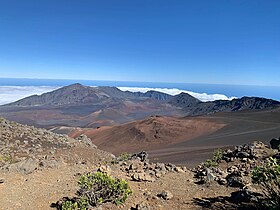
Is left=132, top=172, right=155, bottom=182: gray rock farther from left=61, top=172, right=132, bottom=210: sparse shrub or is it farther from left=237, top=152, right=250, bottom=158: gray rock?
left=237, top=152, right=250, bottom=158: gray rock

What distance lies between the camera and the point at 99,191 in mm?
6816

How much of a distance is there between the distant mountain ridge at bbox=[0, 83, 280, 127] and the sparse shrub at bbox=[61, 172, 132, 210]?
180 feet

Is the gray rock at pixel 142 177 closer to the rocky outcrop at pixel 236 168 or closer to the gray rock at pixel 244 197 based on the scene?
the rocky outcrop at pixel 236 168

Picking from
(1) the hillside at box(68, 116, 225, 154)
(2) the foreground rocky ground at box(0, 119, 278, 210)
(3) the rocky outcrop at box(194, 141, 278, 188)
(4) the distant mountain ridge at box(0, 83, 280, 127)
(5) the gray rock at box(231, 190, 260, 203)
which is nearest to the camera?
(5) the gray rock at box(231, 190, 260, 203)

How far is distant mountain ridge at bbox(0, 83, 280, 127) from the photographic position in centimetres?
8550

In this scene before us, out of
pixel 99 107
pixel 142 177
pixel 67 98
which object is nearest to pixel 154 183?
pixel 142 177

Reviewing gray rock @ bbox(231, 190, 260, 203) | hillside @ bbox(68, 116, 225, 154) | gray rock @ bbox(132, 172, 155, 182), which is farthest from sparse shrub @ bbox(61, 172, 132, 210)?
hillside @ bbox(68, 116, 225, 154)

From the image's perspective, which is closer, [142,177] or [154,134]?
[142,177]

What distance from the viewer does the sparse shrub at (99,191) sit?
6602 mm

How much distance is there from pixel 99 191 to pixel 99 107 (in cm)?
11989

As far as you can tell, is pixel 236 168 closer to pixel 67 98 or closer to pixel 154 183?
pixel 154 183

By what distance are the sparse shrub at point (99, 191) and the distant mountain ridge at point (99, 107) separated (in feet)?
180

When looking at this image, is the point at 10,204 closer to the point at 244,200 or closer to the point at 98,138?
the point at 244,200

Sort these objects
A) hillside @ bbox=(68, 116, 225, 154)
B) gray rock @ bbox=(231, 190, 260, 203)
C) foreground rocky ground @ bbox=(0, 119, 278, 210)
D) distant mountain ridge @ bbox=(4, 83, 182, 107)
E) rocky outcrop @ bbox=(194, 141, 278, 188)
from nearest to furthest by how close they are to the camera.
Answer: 1. gray rock @ bbox=(231, 190, 260, 203)
2. foreground rocky ground @ bbox=(0, 119, 278, 210)
3. rocky outcrop @ bbox=(194, 141, 278, 188)
4. hillside @ bbox=(68, 116, 225, 154)
5. distant mountain ridge @ bbox=(4, 83, 182, 107)
